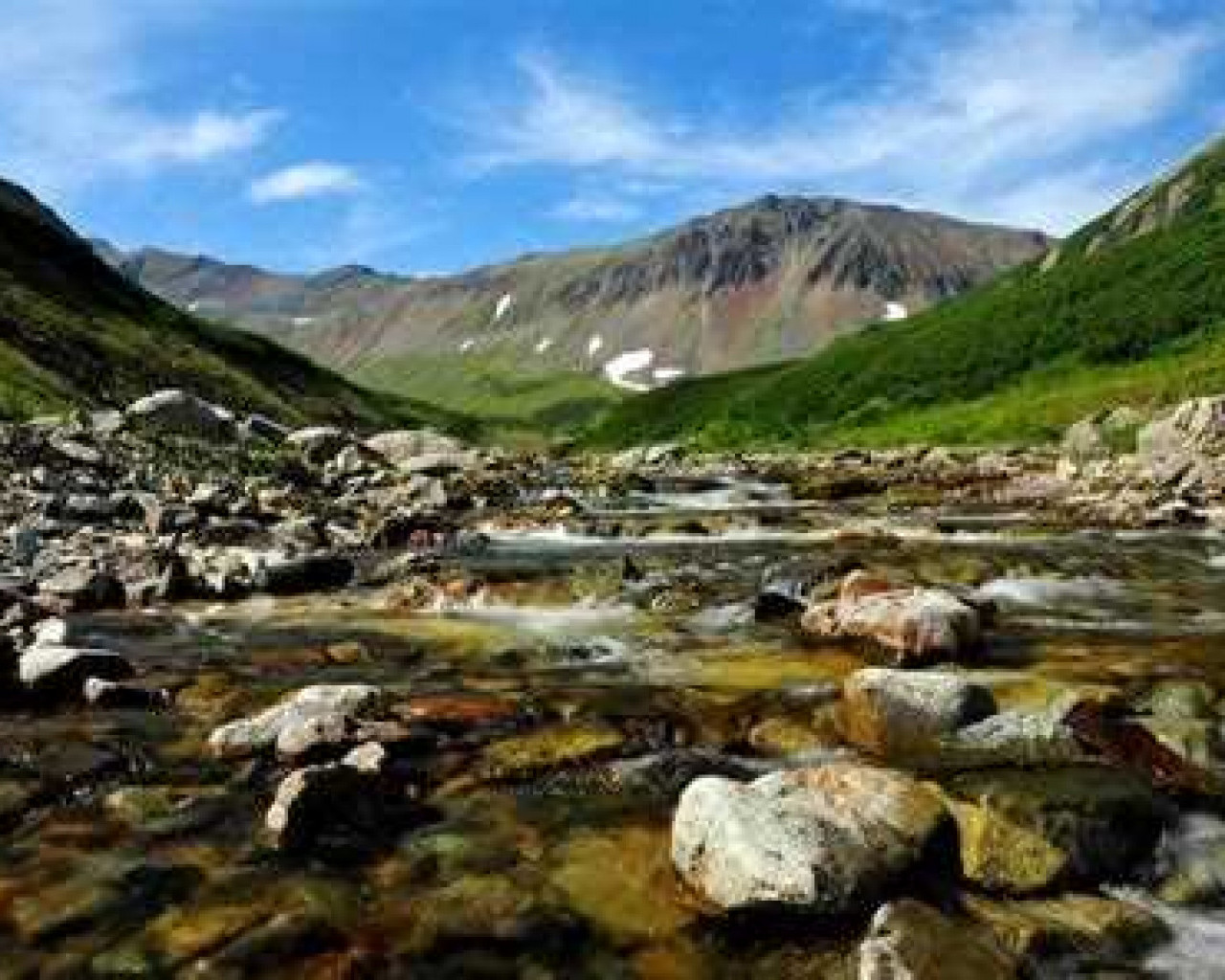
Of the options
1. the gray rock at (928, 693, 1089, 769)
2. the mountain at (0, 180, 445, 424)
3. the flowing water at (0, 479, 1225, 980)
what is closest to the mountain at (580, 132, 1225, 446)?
the mountain at (0, 180, 445, 424)

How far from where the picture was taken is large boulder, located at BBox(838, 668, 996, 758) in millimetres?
18170

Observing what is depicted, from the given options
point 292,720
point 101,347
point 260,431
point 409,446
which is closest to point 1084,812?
point 292,720

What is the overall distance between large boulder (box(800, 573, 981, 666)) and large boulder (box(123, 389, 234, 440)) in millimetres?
48087

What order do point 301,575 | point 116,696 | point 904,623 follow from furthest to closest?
point 301,575 < point 904,623 < point 116,696

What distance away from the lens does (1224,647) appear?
24.4m

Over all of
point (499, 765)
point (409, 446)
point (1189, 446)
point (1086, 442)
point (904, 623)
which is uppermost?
point (1189, 446)

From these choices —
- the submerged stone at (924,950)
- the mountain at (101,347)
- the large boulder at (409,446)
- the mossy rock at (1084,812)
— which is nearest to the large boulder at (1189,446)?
the large boulder at (409,446)

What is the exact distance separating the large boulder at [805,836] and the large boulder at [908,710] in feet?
12.2

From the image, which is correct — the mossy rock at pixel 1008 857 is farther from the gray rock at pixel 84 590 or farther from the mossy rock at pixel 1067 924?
the gray rock at pixel 84 590

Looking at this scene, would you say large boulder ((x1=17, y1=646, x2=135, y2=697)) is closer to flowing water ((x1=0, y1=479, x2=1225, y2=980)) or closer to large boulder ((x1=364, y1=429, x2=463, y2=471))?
flowing water ((x1=0, y1=479, x2=1225, y2=980))

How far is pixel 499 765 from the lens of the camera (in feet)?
57.8

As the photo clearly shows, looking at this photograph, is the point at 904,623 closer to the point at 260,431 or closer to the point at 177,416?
the point at 177,416

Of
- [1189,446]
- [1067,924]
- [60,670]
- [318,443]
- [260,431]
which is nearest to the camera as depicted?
[1067,924]

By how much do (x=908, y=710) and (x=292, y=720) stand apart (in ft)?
23.9
